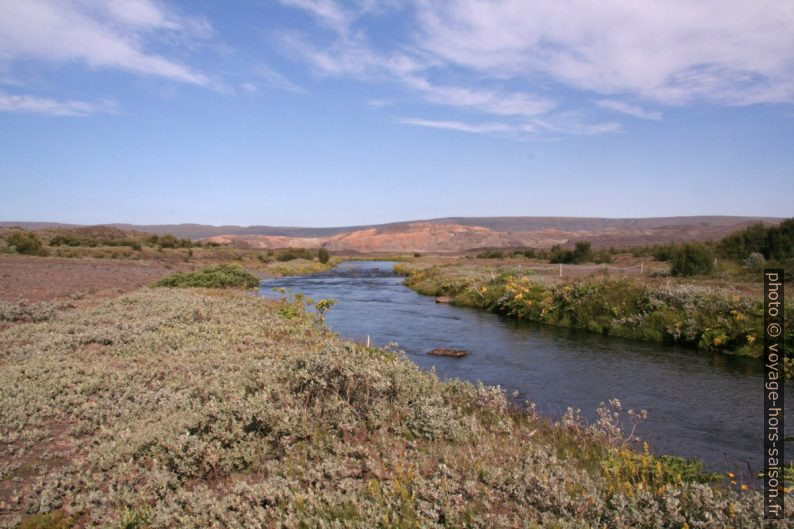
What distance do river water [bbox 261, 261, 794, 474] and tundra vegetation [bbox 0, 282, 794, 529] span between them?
3.07 ft

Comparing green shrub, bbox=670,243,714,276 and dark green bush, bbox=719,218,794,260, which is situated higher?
dark green bush, bbox=719,218,794,260

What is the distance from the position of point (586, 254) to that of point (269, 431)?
155 feet

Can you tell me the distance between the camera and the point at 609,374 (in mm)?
11734

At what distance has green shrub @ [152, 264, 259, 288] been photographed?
22.7 metres

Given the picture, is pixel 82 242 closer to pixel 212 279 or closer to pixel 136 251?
pixel 136 251

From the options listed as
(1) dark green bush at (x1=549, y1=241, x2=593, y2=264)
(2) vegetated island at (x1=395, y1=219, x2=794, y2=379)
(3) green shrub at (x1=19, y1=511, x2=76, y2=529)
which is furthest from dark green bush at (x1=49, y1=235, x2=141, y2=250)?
(3) green shrub at (x1=19, y1=511, x2=76, y2=529)

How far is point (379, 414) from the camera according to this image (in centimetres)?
617

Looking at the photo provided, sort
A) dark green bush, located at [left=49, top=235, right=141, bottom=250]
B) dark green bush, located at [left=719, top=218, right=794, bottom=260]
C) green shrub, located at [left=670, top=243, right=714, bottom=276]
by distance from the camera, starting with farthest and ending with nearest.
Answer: dark green bush, located at [left=49, top=235, right=141, bottom=250], dark green bush, located at [left=719, top=218, right=794, bottom=260], green shrub, located at [left=670, top=243, right=714, bottom=276]

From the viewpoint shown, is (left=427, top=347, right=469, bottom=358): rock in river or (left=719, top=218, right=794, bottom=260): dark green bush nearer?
(left=427, top=347, right=469, bottom=358): rock in river

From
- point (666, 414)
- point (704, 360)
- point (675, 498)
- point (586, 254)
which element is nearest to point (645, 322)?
point (704, 360)

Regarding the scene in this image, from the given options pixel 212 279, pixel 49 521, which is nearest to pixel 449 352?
pixel 49 521

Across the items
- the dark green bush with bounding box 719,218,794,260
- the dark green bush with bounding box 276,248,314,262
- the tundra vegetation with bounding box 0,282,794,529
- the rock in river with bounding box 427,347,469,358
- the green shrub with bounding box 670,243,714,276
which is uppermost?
the dark green bush with bounding box 719,218,794,260

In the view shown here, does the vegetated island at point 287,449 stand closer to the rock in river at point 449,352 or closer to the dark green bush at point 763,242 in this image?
the rock in river at point 449,352

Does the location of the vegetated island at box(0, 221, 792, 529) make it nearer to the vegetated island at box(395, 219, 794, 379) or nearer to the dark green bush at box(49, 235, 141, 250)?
the vegetated island at box(395, 219, 794, 379)
